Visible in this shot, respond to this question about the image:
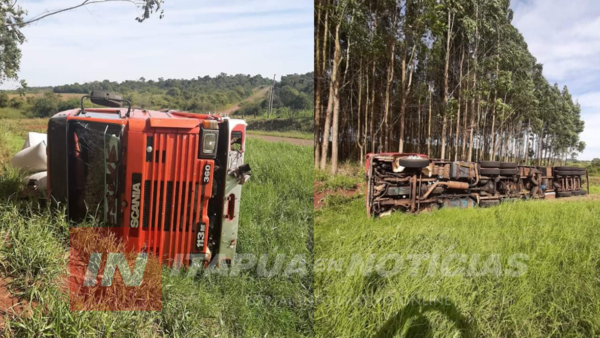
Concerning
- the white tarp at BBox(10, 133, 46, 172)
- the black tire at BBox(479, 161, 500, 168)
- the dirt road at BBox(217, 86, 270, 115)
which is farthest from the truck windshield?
the black tire at BBox(479, 161, 500, 168)

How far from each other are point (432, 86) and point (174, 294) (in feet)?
8.76

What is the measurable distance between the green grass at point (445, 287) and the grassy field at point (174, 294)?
31 centimetres

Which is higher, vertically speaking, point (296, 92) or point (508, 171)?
point (296, 92)

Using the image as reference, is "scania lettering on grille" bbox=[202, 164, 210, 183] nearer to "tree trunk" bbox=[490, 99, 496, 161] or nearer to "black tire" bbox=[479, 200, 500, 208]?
"tree trunk" bbox=[490, 99, 496, 161]

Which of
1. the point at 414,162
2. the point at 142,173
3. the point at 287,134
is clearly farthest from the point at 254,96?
the point at 142,173

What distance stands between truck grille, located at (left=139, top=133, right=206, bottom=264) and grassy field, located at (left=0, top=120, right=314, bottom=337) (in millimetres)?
207

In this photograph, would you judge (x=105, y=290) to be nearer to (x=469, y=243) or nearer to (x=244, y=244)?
(x=244, y=244)

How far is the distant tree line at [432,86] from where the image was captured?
2141 millimetres

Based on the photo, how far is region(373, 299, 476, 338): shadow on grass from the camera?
2.08 meters

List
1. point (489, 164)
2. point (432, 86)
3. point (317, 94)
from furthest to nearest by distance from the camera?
point (489, 164) < point (432, 86) < point (317, 94)

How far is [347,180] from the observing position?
2.47 meters

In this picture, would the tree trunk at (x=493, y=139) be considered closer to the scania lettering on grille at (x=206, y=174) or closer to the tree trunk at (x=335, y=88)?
the tree trunk at (x=335, y=88)

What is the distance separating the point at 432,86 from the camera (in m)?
3.43

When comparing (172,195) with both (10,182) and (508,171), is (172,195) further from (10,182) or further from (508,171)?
(508,171)
